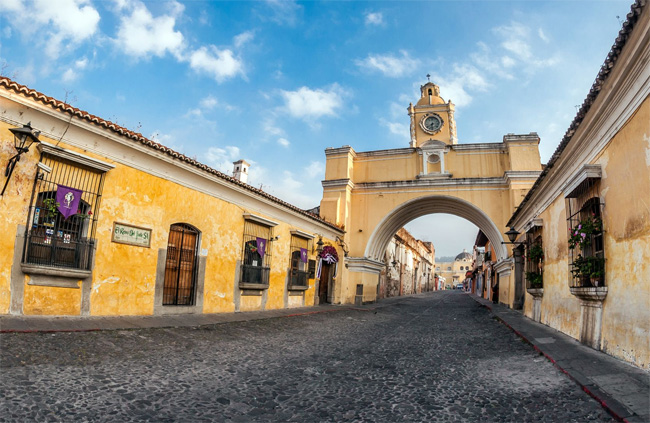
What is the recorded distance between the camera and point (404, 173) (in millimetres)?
20531

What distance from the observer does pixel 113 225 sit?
8.37 m

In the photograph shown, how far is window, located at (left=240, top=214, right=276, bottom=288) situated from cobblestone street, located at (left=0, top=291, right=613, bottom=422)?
16.2 ft

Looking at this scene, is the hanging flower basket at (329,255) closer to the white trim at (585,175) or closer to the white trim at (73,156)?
the white trim at (73,156)

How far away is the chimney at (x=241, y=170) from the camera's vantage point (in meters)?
14.8

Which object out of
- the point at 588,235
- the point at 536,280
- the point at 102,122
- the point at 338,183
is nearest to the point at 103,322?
the point at 102,122

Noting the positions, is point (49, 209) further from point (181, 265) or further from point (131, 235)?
point (181, 265)

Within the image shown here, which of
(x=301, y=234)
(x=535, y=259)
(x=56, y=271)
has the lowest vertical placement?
(x=56, y=271)

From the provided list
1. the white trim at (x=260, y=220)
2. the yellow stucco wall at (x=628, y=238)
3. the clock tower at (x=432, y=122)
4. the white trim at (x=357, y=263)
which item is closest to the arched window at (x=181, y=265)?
the white trim at (x=260, y=220)

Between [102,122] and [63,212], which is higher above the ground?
Answer: [102,122]

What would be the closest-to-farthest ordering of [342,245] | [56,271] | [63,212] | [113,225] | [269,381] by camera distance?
[269,381] < [56,271] < [63,212] < [113,225] < [342,245]

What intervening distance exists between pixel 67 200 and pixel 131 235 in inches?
61.0

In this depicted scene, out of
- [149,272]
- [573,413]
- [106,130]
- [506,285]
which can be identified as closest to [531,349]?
[573,413]

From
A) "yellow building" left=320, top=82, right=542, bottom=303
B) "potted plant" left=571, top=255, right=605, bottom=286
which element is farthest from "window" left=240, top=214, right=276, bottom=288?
"potted plant" left=571, top=255, right=605, bottom=286

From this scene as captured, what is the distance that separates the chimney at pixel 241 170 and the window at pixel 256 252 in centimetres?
235
